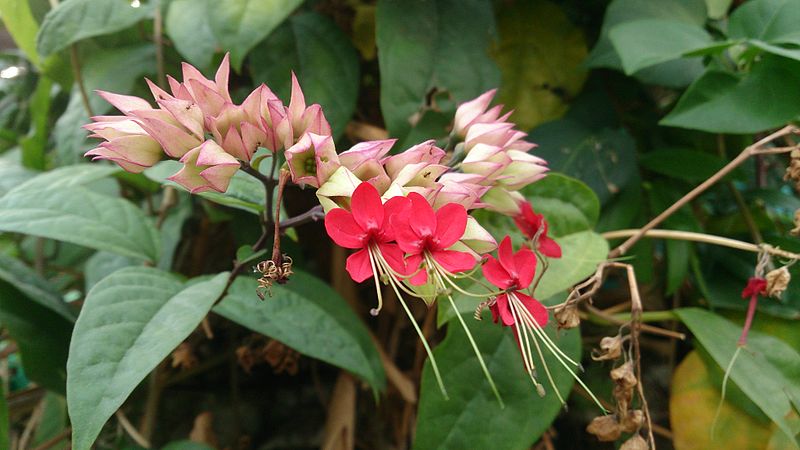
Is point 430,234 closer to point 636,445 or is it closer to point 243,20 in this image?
point 636,445

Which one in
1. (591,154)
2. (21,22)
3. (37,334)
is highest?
(21,22)

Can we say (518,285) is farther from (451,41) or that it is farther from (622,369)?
(451,41)

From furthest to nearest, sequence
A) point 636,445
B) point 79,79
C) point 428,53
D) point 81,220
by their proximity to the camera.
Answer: point 79,79
point 428,53
point 81,220
point 636,445

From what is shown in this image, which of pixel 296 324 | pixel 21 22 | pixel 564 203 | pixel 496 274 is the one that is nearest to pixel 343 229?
pixel 496 274

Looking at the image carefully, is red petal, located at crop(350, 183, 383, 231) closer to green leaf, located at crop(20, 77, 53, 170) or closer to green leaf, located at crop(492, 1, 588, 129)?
green leaf, located at crop(492, 1, 588, 129)

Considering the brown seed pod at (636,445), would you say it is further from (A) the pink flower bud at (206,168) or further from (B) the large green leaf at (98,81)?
(B) the large green leaf at (98,81)

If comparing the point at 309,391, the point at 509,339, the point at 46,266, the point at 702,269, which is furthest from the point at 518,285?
the point at 46,266

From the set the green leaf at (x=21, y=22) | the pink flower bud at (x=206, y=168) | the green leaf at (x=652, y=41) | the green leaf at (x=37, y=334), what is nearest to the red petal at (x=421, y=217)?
the pink flower bud at (x=206, y=168)
